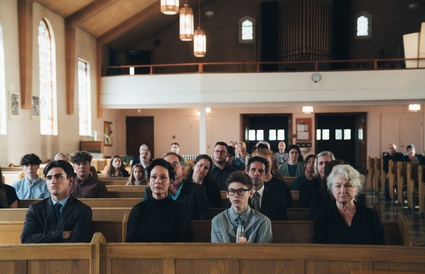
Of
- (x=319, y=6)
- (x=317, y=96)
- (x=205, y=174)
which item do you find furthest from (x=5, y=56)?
(x=319, y=6)

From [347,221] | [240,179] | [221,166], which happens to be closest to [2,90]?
[221,166]

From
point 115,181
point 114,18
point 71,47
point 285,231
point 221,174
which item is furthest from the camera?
point 114,18

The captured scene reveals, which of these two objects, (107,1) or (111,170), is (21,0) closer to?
(107,1)

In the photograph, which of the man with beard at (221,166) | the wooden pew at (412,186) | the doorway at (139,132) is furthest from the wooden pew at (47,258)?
the doorway at (139,132)

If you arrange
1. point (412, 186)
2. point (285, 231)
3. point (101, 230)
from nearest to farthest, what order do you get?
point (285, 231), point (101, 230), point (412, 186)

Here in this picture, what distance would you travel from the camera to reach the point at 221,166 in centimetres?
630

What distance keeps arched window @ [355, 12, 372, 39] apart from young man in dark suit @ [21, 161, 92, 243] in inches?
639

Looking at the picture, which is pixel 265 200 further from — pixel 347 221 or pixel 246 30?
pixel 246 30

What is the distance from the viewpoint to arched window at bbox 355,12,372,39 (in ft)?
59.1

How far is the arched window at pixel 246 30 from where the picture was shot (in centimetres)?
1838

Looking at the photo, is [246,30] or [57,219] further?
[246,30]

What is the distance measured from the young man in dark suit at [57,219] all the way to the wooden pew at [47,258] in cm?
64

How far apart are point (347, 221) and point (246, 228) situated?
2.28 ft

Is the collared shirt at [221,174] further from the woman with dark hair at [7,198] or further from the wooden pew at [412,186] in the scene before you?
the wooden pew at [412,186]
